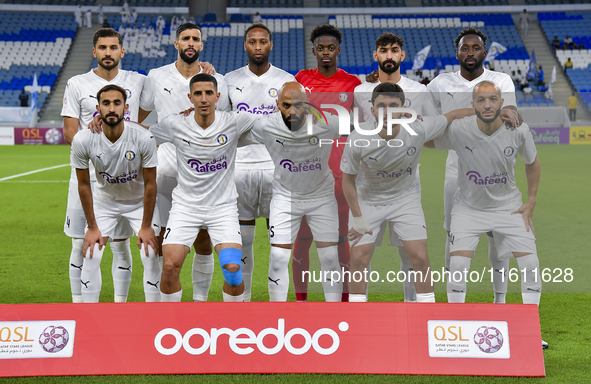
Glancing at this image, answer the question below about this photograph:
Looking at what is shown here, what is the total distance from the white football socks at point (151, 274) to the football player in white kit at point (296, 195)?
2.81 ft

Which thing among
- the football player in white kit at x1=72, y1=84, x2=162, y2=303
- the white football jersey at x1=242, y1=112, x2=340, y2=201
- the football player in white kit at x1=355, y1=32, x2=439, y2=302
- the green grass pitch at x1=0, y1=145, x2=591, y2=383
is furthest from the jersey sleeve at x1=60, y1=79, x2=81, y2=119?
the football player in white kit at x1=355, y1=32, x2=439, y2=302

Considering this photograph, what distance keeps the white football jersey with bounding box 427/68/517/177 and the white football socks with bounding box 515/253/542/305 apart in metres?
0.71

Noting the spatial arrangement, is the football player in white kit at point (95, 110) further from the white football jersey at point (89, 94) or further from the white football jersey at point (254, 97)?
the white football jersey at point (254, 97)

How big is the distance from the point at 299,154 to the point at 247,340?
1236 mm

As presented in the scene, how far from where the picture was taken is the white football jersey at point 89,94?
430cm

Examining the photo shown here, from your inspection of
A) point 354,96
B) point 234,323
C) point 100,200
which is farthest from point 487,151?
point 100,200

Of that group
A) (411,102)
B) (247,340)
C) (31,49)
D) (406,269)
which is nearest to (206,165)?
(247,340)

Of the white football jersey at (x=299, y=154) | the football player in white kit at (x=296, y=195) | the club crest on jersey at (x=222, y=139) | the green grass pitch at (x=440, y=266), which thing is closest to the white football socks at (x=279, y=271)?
the football player in white kit at (x=296, y=195)

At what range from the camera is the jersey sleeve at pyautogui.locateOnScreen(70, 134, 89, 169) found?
3898 mm

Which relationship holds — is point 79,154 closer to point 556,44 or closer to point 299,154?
point 299,154

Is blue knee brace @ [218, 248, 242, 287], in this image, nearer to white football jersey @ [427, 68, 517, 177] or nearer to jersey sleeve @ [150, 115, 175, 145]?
jersey sleeve @ [150, 115, 175, 145]

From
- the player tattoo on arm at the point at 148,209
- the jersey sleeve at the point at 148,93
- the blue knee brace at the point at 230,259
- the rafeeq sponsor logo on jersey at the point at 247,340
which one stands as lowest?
the rafeeq sponsor logo on jersey at the point at 247,340

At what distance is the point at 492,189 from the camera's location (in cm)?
374

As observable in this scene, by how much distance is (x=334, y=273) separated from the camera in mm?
3871
